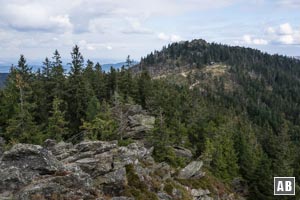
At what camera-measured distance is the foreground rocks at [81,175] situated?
21.8 m

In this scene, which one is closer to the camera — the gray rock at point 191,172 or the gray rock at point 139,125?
the gray rock at point 191,172

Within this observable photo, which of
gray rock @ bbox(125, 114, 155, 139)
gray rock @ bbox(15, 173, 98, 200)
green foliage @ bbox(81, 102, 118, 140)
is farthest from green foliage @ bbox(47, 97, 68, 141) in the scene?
gray rock @ bbox(15, 173, 98, 200)

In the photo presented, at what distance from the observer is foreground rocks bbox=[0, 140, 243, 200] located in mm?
21812

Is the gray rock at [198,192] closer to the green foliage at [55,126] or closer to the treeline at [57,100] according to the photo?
the treeline at [57,100]

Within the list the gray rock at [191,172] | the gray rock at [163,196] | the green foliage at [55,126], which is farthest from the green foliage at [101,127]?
the gray rock at [163,196]

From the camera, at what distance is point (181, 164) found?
180 feet

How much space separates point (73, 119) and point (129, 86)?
1757cm

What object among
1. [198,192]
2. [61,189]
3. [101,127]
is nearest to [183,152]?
[101,127]

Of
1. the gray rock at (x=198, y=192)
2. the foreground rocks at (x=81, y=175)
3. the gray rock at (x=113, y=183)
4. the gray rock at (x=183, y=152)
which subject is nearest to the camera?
the foreground rocks at (x=81, y=175)

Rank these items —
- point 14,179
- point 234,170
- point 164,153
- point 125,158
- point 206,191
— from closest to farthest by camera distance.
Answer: point 14,179 < point 125,158 < point 206,191 < point 164,153 < point 234,170

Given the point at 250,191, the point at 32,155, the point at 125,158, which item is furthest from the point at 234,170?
the point at 32,155

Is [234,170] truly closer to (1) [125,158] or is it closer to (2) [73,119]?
(2) [73,119]

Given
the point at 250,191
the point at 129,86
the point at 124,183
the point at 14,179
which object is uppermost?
the point at 129,86

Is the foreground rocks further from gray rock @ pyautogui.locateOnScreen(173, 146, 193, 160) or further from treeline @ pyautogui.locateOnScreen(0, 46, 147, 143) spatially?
gray rock @ pyautogui.locateOnScreen(173, 146, 193, 160)
